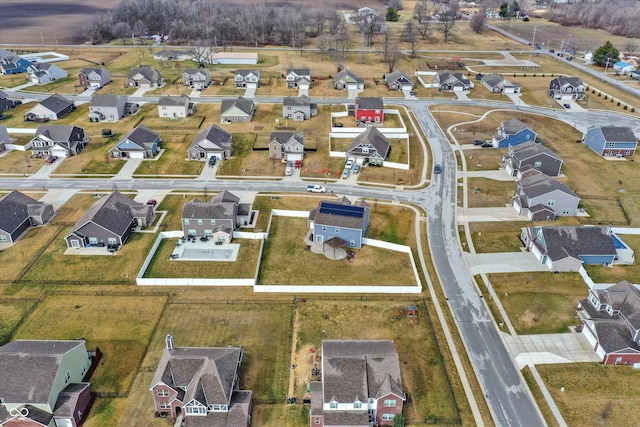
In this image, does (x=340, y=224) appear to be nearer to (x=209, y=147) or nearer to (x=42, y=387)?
(x=209, y=147)

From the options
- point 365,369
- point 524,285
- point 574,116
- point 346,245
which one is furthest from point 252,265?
point 574,116

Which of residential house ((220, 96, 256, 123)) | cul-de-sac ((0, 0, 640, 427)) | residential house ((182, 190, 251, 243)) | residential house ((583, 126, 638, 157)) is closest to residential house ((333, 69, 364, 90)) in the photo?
cul-de-sac ((0, 0, 640, 427))

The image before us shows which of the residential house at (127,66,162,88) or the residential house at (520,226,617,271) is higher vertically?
the residential house at (127,66,162,88)

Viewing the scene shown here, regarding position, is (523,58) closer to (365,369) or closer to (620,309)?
(620,309)

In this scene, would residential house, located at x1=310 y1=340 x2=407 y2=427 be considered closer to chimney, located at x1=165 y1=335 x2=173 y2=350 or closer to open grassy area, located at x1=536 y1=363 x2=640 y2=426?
chimney, located at x1=165 y1=335 x2=173 y2=350

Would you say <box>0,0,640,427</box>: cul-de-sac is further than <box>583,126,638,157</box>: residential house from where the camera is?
No

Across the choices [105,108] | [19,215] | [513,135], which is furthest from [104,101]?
[513,135]

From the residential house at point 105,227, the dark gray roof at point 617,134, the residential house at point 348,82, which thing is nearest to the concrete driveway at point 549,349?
the residential house at point 105,227
